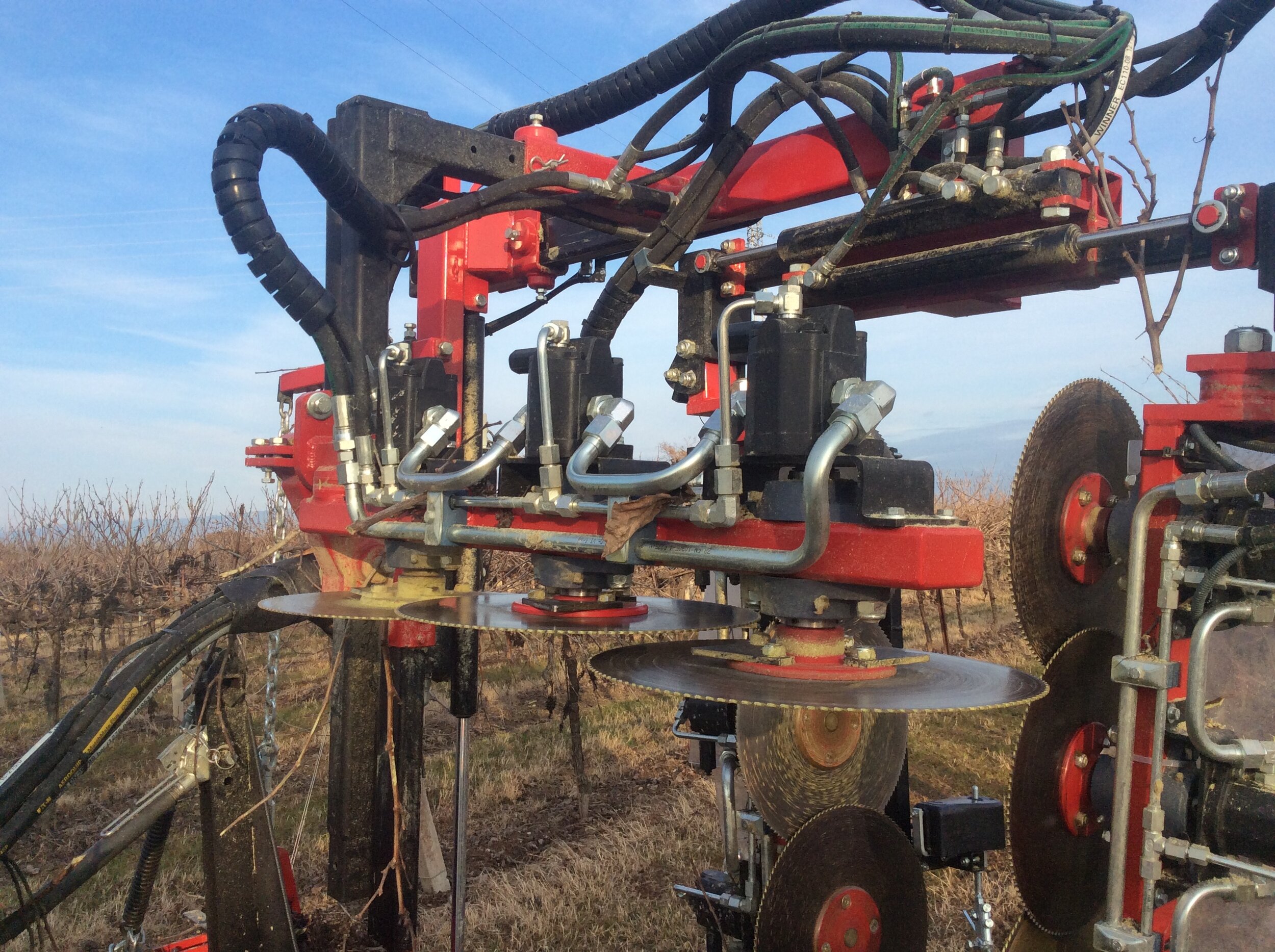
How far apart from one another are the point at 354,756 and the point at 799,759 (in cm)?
157

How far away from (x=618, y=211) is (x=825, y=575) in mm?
1875

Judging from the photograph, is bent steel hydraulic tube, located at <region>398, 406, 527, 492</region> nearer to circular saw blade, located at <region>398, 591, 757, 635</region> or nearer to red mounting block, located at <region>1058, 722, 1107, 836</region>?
circular saw blade, located at <region>398, 591, 757, 635</region>

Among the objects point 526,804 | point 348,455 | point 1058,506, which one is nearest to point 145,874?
point 348,455

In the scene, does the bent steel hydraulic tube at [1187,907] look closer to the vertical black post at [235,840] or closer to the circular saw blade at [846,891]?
the circular saw blade at [846,891]

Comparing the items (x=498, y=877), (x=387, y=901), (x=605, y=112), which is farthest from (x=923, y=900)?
(x=498, y=877)

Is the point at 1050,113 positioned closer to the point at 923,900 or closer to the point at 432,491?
the point at 432,491

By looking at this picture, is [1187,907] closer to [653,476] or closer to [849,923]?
[849,923]

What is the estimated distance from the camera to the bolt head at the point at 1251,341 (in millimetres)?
2178

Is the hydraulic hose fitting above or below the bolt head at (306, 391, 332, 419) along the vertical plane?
below

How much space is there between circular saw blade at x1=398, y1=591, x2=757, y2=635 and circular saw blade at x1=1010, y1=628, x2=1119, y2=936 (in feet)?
2.72

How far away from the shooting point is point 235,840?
102 inches

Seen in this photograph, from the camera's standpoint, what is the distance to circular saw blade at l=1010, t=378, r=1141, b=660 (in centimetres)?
250

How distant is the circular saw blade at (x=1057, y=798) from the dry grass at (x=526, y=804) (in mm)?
1563

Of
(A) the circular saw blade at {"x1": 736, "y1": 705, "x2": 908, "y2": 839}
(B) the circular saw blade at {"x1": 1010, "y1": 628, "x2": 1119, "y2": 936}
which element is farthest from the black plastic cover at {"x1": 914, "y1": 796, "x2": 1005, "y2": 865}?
(A) the circular saw blade at {"x1": 736, "y1": 705, "x2": 908, "y2": 839}
